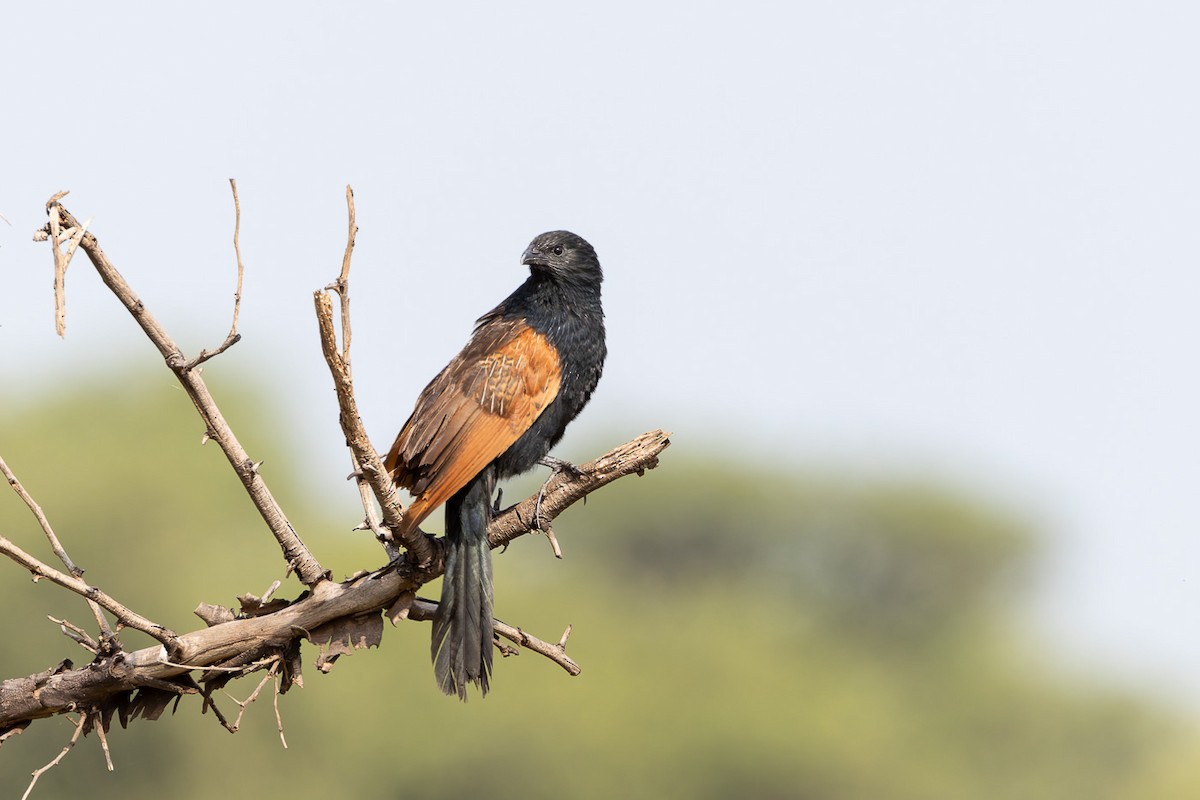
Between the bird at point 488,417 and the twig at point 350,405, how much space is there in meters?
0.09

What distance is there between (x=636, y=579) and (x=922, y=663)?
6288mm

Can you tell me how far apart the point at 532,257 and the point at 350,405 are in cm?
222

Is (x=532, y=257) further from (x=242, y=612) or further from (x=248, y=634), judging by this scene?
(x=248, y=634)

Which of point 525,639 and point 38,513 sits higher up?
point 525,639

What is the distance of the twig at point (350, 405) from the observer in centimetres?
297

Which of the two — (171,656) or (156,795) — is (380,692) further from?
(171,656)

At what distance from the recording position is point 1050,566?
35094 mm

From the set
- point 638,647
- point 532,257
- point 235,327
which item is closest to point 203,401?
point 235,327

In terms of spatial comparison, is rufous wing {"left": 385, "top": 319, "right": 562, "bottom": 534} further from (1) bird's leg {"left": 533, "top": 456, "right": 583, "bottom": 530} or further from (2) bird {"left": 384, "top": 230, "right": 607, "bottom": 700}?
(1) bird's leg {"left": 533, "top": 456, "right": 583, "bottom": 530}

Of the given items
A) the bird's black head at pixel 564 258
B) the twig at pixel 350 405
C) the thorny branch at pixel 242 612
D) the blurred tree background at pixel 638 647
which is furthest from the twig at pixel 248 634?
the blurred tree background at pixel 638 647

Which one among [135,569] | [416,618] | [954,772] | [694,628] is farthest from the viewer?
[694,628]

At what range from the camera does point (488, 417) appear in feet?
15.0

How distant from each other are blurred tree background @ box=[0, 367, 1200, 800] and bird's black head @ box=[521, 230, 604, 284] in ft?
45.1

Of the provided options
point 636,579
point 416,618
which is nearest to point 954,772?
point 636,579
